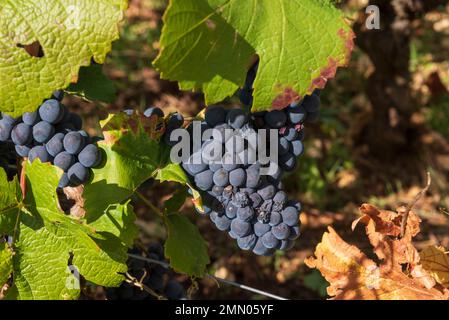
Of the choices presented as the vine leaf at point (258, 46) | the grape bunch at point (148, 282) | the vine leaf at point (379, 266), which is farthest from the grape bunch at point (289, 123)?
the grape bunch at point (148, 282)

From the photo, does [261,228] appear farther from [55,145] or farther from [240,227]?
[55,145]

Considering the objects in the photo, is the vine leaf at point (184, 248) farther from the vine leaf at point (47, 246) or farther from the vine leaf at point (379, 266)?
the vine leaf at point (379, 266)

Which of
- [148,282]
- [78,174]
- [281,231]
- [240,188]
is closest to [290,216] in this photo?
[281,231]

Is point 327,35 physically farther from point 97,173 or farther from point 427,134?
point 427,134

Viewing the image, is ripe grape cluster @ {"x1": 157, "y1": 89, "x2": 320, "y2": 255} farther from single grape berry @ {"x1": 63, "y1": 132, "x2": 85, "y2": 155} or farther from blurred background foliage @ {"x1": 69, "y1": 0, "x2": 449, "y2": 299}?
blurred background foliage @ {"x1": 69, "y1": 0, "x2": 449, "y2": 299}

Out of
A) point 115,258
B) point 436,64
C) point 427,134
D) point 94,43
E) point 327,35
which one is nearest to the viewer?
point 94,43

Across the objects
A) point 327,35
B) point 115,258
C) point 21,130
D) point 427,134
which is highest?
point 327,35
